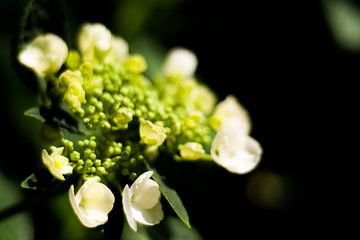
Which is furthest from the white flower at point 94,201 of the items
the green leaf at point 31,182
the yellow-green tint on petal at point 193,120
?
the yellow-green tint on petal at point 193,120

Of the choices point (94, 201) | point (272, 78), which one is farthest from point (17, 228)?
point (272, 78)

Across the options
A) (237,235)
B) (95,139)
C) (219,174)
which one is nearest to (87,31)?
(95,139)

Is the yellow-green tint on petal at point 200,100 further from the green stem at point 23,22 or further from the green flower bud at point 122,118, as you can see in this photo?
the green stem at point 23,22

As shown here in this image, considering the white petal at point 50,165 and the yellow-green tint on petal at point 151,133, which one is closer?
the white petal at point 50,165

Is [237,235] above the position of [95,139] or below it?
below

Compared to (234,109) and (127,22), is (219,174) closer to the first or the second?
(234,109)
